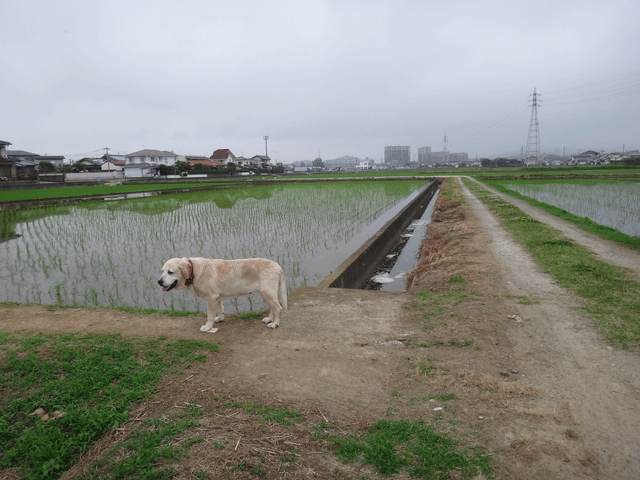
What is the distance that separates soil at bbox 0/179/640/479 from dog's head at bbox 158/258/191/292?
654 mm

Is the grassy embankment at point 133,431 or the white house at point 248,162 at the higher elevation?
the white house at point 248,162

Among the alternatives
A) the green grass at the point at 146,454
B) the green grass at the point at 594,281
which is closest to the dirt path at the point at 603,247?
the green grass at the point at 594,281

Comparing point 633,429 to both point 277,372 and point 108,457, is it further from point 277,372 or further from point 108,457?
point 108,457

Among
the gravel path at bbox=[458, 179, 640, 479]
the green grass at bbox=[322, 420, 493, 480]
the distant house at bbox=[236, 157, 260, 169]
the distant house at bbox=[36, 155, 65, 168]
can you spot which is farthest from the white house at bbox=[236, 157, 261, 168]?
the green grass at bbox=[322, 420, 493, 480]

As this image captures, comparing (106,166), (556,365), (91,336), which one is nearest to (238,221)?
(91,336)

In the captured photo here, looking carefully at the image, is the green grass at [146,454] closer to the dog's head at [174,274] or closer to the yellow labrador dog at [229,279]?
the dog's head at [174,274]

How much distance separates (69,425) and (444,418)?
3.03m

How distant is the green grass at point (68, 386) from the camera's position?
2850mm

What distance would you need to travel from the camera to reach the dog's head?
4590 mm

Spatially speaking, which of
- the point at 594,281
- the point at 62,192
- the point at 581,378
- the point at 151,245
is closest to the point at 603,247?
the point at 594,281

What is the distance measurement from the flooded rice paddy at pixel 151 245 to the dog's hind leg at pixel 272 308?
50.1 inches

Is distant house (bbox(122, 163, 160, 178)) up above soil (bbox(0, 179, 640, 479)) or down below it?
above

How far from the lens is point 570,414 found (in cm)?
306

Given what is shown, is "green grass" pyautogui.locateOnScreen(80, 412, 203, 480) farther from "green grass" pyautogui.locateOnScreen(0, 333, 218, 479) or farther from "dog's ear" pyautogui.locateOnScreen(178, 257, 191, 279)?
"dog's ear" pyautogui.locateOnScreen(178, 257, 191, 279)
